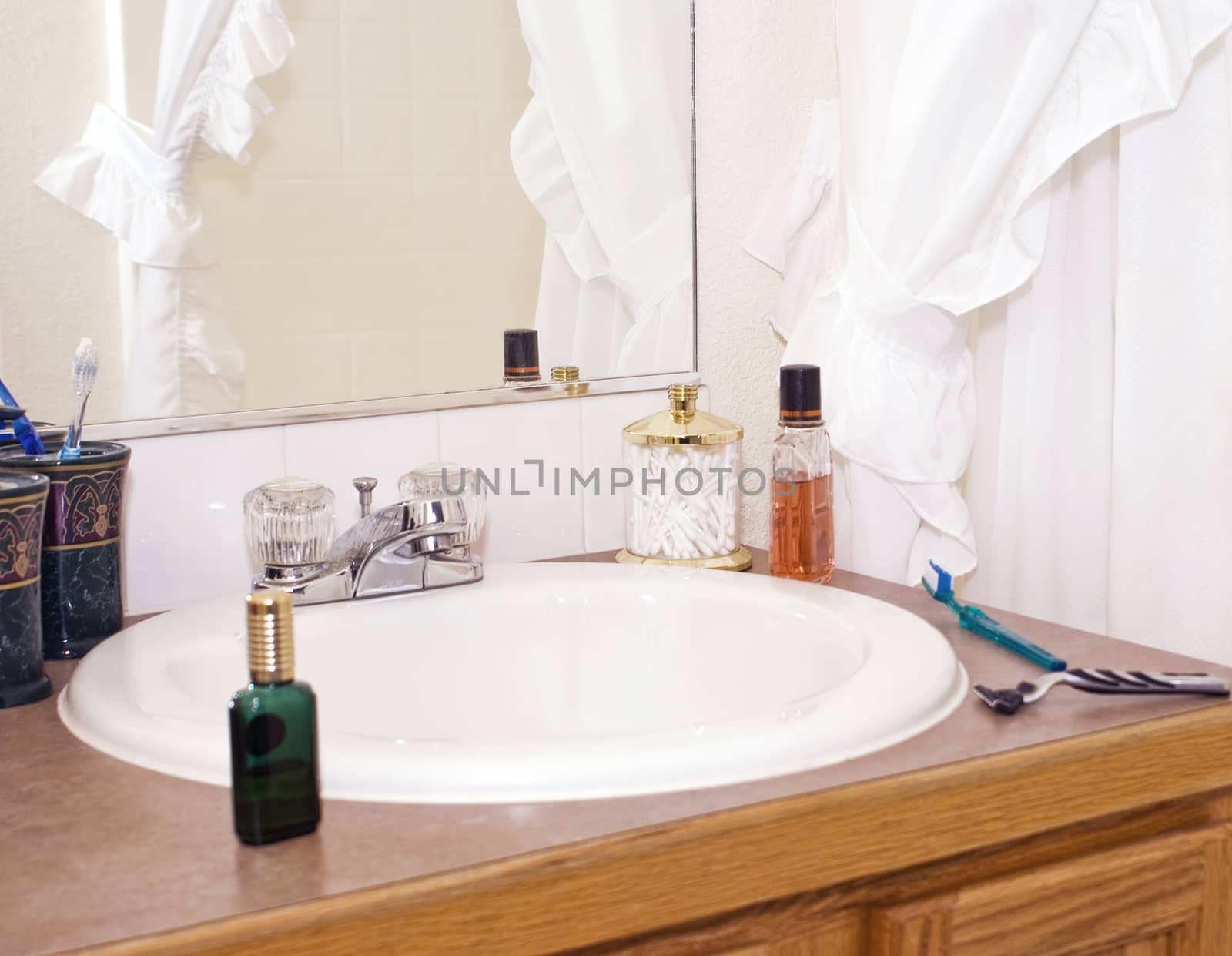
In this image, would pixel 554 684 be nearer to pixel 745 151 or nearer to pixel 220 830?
pixel 220 830

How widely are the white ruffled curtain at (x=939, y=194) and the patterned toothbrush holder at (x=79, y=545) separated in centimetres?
59

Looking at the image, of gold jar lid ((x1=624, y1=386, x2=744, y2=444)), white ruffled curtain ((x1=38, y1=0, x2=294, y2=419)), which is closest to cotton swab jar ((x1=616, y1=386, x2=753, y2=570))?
gold jar lid ((x1=624, y1=386, x2=744, y2=444))

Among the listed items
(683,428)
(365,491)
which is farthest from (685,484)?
(365,491)

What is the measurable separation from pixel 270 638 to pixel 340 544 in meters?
0.41

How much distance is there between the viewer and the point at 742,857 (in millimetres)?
599

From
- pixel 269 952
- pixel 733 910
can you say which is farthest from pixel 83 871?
pixel 733 910

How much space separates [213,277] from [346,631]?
31cm

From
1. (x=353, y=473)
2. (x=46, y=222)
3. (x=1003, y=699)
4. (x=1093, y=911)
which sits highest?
(x=46, y=222)

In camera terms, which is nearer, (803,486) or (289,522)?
(289,522)

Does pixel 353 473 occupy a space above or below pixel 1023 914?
above

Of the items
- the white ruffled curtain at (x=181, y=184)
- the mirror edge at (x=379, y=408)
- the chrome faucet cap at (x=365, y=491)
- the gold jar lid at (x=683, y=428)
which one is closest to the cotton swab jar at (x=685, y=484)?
the gold jar lid at (x=683, y=428)

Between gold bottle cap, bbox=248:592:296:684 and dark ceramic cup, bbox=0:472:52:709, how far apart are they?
28cm

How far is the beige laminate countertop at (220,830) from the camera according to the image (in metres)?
0.52

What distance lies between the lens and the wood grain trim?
52 centimetres
